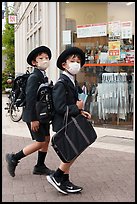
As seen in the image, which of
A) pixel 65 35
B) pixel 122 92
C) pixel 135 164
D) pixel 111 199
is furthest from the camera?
pixel 65 35

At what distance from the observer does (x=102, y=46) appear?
365 inches

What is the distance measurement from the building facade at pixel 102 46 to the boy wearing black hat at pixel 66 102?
4126 mm

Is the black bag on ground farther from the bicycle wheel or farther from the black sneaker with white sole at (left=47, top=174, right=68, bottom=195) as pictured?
the bicycle wheel

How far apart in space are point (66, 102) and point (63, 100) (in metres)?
0.09

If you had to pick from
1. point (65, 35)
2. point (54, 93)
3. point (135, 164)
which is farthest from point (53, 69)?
point (54, 93)

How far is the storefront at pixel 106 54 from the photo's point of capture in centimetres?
881

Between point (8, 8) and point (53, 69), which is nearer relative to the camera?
point (53, 69)

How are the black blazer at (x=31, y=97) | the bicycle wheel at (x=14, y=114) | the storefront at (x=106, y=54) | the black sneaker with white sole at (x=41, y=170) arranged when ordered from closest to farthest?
the black blazer at (x=31, y=97) < the black sneaker with white sole at (x=41, y=170) < the storefront at (x=106, y=54) < the bicycle wheel at (x=14, y=114)

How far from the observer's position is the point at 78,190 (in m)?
4.70

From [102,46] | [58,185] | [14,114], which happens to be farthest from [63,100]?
[14,114]

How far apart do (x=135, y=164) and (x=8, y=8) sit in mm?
23533

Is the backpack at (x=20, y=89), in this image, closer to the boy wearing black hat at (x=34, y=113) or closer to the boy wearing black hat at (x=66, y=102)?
the boy wearing black hat at (x=34, y=113)

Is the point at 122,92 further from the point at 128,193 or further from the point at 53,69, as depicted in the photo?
the point at 128,193

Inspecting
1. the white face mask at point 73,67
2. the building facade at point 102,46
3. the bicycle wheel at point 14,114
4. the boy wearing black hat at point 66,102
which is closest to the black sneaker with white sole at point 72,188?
the boy wearing black hat at point 66,102
